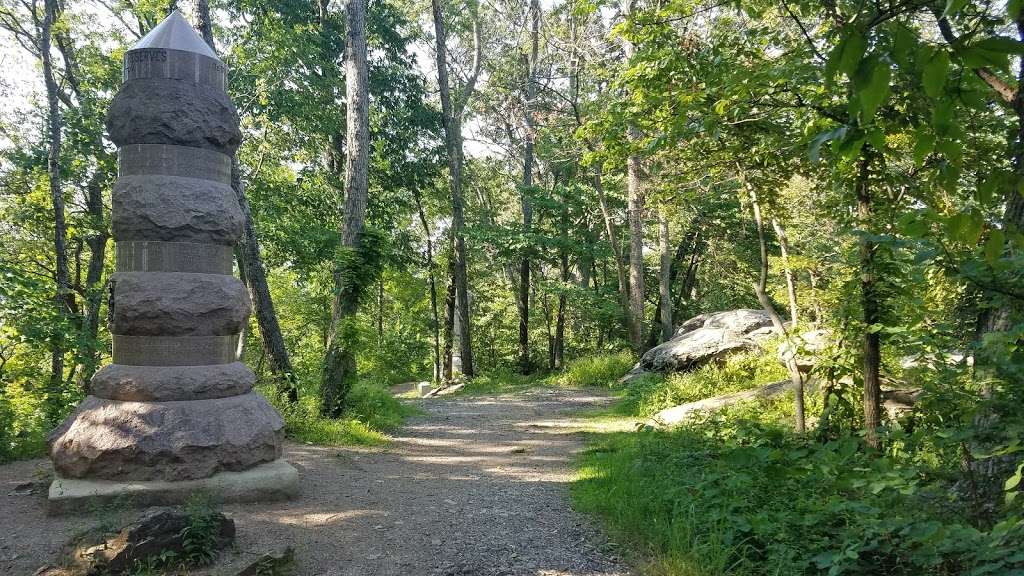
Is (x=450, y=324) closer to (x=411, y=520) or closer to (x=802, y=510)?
(x=411, y=520)

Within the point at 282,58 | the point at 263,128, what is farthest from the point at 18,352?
the point at 282,58

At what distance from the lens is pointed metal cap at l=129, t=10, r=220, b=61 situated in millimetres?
5805

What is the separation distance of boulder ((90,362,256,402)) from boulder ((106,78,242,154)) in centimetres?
230

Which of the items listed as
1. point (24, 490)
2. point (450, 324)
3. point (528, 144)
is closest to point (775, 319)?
point (24, 490)

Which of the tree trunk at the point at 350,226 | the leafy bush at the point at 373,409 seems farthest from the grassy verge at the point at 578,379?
the tree trunk at the point at 350,226

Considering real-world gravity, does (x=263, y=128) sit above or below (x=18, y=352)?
above

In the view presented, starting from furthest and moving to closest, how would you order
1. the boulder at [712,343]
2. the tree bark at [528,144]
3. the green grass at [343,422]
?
the tree bark at [528,144]
the boulder at [712,343]
the green grass at [343,422]

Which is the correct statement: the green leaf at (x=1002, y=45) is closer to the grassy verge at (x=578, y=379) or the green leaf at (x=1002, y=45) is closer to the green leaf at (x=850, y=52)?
the green leaf at (x=850, y=52)

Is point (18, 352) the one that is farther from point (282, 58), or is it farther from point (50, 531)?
point (50, 531)

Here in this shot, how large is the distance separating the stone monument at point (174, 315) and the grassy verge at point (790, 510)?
133 inches

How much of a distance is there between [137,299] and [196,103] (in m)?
2.09

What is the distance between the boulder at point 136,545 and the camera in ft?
11.5

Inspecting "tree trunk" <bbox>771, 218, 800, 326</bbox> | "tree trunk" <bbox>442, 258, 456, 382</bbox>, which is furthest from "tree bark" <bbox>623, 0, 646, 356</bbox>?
"tree trunk" <bbox>771, 218, 800, 326</bbox>

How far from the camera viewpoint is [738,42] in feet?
18.6
